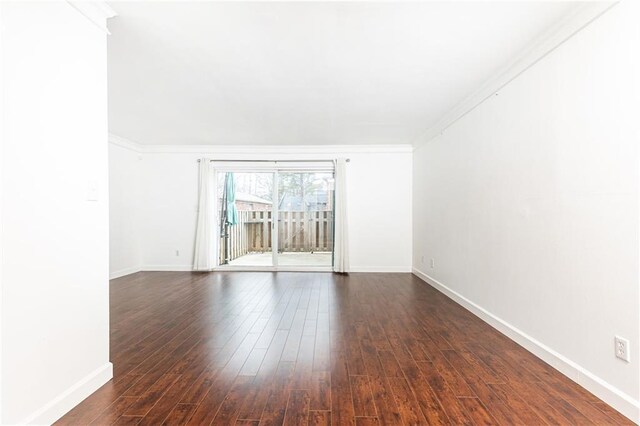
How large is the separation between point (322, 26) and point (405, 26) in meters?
0.57

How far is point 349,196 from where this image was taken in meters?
5.61

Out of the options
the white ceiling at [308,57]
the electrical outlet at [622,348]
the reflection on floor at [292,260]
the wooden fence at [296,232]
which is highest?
the white ceiling at [308,57]

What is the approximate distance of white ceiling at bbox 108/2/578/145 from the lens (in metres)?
1.92

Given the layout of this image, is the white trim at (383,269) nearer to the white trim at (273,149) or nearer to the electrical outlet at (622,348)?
the white trim at (273,149)

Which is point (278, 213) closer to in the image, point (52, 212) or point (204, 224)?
point (204, 224)

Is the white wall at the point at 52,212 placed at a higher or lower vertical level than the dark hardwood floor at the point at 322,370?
higher

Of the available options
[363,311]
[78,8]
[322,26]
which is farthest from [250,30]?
[363,311]

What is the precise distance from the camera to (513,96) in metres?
2.59

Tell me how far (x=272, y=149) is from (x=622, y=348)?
512cm

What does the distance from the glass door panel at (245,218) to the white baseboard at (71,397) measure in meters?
3.95

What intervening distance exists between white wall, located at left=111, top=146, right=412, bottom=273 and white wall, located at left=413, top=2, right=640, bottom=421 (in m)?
2.28

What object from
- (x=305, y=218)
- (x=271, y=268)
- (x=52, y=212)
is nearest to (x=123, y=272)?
(x=271, y=268)

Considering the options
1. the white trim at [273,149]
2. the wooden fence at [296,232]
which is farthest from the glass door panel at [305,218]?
the white trim at [273,149]

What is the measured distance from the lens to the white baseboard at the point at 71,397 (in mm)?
1438
